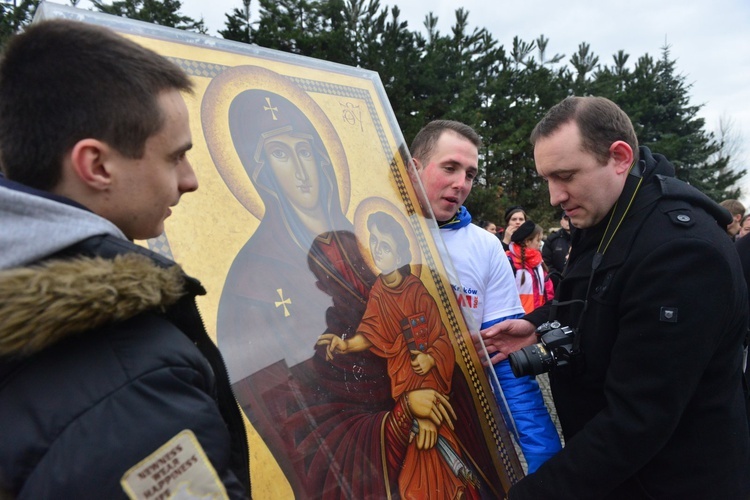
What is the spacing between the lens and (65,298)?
71cm

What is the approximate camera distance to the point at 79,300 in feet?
2.35

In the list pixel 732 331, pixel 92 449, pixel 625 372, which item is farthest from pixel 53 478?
pixel 732 331

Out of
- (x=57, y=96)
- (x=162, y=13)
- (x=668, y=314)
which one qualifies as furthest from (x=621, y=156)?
(x=162, y=13)

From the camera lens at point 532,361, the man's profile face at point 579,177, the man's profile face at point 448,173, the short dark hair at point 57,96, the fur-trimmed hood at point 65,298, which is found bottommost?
the camera lens at point 532,361

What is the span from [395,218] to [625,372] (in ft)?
3.12

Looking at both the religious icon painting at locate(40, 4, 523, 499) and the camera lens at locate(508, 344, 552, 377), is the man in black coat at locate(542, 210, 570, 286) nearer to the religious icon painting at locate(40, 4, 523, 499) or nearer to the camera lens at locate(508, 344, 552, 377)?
the camera lens at locate(508, 344, 552, 377)

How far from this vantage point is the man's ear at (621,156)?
1843 mm

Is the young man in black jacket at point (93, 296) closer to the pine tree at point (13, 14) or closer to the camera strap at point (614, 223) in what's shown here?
the camera strap at point (614, 223)

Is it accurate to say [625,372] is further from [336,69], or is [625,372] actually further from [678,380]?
[336,69]

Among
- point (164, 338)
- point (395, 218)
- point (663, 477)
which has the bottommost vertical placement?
point (663, 477)

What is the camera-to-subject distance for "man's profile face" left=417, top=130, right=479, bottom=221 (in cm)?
240

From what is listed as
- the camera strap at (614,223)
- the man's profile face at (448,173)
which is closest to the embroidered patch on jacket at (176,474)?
the camera strap at (614,223)

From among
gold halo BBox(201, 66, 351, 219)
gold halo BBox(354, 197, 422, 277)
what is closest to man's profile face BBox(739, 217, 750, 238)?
gold halo BBox(354, 197, 422, 277)

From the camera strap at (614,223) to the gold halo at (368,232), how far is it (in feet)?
2.02
